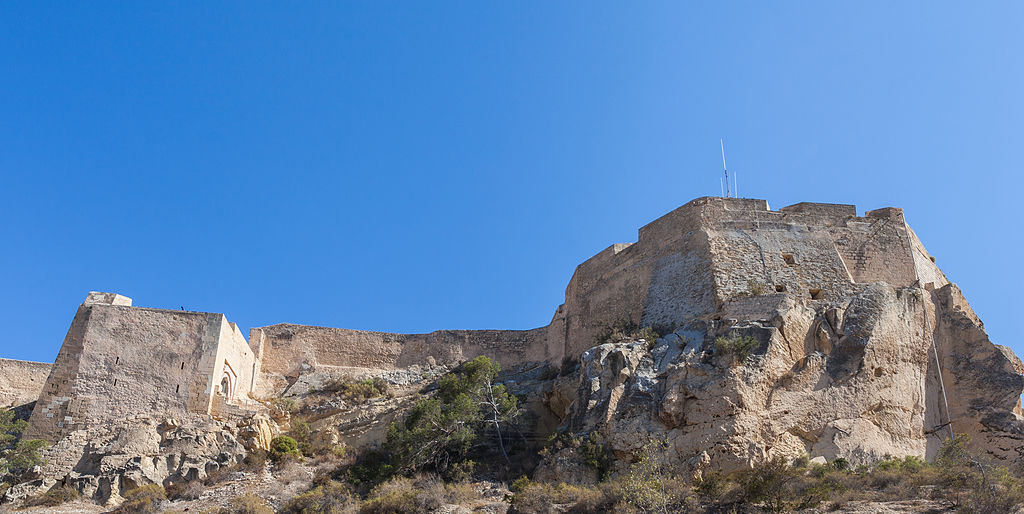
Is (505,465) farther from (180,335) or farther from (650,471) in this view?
(180,335)

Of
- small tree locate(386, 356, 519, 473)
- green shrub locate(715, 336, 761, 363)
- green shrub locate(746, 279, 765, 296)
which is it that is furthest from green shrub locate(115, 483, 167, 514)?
green shrub locate(746, 279, 765, 296)

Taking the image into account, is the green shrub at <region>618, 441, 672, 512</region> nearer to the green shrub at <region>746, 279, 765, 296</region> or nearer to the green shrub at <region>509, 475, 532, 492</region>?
the green shrub at <region>509, 475, 532, 492</region>

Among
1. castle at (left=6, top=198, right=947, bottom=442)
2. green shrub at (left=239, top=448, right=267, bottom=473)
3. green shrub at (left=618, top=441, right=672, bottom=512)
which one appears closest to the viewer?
green shrub at (left=618, top=441, right=672, bottom=512)

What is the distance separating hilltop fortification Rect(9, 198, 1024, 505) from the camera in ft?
55.0

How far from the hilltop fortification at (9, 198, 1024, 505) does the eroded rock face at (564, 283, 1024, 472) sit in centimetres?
4

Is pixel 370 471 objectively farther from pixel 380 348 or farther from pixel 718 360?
pixel 380 348

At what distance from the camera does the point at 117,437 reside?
18.9 m

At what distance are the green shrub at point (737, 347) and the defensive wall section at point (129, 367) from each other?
39.7 feet

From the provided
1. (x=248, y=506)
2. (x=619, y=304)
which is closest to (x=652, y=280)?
(x=619, y=304)

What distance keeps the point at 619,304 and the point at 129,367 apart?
41.6 feet

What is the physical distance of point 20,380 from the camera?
923 inches

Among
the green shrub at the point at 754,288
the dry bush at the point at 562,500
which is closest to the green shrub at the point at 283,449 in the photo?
the dry bush at the point at 562,500

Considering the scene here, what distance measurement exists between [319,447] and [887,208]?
634 inches

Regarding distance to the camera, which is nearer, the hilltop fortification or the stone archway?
the hilltop fortification
